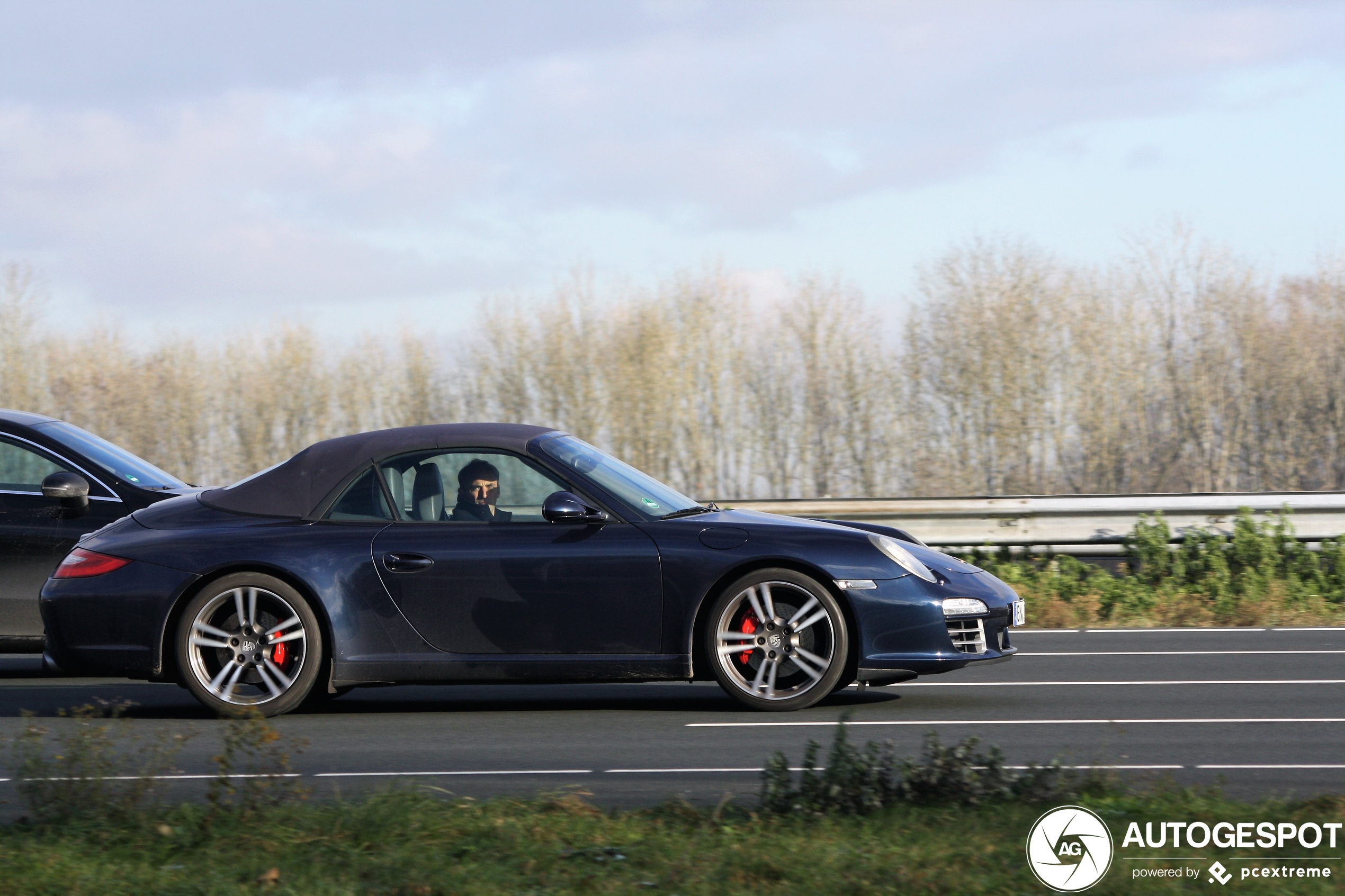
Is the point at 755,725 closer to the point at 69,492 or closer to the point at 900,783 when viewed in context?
the point at 900,783

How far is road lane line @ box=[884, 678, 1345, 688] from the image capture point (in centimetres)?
891

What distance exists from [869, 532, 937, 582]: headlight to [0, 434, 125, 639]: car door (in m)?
4.86

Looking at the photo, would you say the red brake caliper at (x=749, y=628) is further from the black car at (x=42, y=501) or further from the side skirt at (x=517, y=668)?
the black car at (x=42, y=501)

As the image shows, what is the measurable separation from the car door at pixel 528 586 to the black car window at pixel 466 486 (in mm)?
109

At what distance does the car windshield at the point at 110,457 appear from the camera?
10008 millimetres

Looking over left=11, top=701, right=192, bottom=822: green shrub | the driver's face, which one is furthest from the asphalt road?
the driver's face

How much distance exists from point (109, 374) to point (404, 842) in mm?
22371

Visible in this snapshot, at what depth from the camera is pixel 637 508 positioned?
803 cm

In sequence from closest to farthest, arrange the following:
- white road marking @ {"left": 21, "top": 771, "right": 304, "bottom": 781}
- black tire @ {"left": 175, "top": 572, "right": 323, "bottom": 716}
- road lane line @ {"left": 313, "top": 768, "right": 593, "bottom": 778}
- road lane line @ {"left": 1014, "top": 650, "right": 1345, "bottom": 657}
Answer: white road marking @ {"left": 21, "top": 771, "right": 304, "bottom": 781} → road lane line @ {"left": 313, "top": 768, "right": 593, "bottom": 778} → black tire @ {"left": 175, "top": 572, "right": 323, "bottom": 716} → road lane line @ {"left": 1014, "top": 650, "right": 1345, "bottom": 657}

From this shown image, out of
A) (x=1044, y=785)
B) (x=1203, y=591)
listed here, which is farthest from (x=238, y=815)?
(x=1203, y=591)

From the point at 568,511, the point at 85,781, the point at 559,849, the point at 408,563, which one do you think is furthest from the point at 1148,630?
the point at 85,781

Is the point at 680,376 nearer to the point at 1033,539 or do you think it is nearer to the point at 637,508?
the point at 1033,539

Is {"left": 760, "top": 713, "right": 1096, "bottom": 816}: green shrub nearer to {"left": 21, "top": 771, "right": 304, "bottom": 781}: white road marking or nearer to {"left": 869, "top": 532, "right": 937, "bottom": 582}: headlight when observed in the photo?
{"left": 21, "top": 771, "right": 304, "bottom": 781}: white road marking

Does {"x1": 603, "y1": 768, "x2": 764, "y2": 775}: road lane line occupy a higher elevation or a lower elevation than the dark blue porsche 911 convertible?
lower
